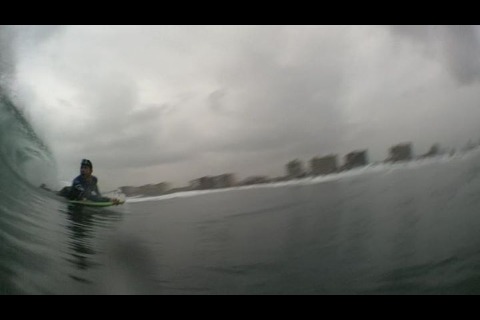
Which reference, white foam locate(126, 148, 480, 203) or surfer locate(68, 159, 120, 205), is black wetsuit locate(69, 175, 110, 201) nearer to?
surfer locate(68, 159, 120, 205)

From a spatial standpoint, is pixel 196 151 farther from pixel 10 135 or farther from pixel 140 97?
pixel 10 135

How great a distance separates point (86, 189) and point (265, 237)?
0.82 metres

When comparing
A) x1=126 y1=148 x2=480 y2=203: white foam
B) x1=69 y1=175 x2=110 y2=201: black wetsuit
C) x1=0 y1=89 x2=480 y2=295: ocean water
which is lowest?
x1=0 y1=89 x2=480 y2=295: ocean water

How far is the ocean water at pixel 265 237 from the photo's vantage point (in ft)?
4.53

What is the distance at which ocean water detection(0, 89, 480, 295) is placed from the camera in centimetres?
138

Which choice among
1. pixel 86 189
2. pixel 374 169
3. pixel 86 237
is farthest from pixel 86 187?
pixel 374 169

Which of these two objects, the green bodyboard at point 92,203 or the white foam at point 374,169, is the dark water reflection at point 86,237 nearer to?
the green bodyboard at point 92,203

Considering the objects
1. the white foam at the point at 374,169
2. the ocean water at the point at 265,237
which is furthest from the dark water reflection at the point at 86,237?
the white foam at the point at 374,169

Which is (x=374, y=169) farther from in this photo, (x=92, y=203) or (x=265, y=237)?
(x=92, y=203)

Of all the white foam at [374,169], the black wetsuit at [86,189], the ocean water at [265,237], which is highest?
the black wetsuit at [86,189]

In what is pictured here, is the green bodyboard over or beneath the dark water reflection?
over

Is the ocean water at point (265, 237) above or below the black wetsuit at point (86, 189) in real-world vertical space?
below

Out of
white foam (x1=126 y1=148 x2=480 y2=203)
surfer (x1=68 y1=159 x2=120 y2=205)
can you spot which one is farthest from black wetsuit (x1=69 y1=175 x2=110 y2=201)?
white foam (x1=126 y1=148 x2=480 y2=203)
